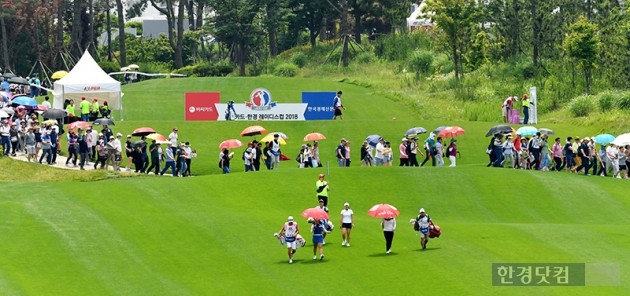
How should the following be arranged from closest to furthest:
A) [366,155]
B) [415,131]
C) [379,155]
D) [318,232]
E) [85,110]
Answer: [318,232]
[379,155]
[366,155]
[415,131]
[85,110]

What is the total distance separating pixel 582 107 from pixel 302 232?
3084 centimetres

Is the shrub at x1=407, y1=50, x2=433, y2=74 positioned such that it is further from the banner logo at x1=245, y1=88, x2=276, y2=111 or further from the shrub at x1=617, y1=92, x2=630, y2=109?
the banner logo at x1=245, y1=88, x2=276, y2=111

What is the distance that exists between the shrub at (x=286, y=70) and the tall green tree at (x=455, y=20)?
16.2 meters

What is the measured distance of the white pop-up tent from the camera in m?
67.5

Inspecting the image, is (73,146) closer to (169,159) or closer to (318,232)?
(169,159)

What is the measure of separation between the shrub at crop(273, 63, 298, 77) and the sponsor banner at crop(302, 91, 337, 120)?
90.1 ft

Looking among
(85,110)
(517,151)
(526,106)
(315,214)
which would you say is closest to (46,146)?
(85,110)

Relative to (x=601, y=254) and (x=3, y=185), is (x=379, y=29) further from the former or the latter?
(x=601, y=254)

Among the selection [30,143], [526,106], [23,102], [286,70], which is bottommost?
[30,143]

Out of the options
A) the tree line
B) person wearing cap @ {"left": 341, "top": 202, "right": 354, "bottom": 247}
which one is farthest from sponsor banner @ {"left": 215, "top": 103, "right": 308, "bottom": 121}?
person wearing cap @ {"left": 341, "top": 202, "right": 354, "bottom": 247}

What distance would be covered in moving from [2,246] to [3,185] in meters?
11.0

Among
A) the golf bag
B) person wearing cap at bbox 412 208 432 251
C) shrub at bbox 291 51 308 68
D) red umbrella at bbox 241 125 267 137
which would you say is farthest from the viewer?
shrub at bbox 291 51 308 68

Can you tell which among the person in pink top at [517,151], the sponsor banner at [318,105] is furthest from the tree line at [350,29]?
the person in pink top at [517,151]

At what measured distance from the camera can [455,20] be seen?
8062cm
